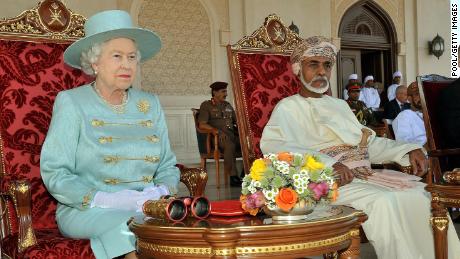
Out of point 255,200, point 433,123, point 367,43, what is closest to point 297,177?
point 255,200

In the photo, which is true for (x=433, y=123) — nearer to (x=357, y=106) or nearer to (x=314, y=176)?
(x=314, y=176)

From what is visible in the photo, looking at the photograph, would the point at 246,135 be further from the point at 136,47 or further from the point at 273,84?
the point at 136,47

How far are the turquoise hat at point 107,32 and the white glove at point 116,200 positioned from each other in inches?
25.6

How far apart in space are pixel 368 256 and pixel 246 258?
2125mm

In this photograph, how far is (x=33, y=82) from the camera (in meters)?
2.73

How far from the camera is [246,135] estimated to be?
3.36m

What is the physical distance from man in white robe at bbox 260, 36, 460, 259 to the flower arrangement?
99cm

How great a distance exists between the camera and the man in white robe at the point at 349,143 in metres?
2.71

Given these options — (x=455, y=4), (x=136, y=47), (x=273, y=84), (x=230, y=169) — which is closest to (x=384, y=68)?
(x=455, y=4)

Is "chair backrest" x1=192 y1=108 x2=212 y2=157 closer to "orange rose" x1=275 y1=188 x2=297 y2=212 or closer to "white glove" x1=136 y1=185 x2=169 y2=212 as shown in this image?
Result: "white glove" x1=136 y1=185 x2=169 y2=212

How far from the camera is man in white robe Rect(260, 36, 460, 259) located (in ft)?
8.87

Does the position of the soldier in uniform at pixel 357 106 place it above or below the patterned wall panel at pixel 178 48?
below

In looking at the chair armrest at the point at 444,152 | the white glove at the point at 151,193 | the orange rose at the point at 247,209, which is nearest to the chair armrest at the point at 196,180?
the white glove at the point at 151,193

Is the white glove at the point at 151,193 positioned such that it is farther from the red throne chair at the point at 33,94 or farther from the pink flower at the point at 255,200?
the pink flower at the point at 255,200
